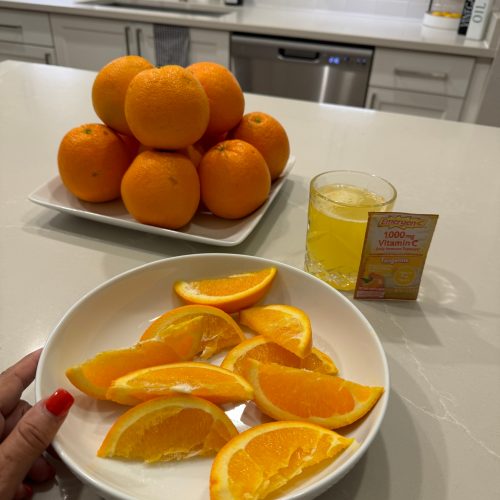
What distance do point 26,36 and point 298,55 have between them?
1.55 metres

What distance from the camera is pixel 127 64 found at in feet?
2.45

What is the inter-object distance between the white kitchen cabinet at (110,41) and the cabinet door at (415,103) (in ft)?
2.53

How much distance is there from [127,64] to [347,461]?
0.65m

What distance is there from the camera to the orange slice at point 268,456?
15.3 inches

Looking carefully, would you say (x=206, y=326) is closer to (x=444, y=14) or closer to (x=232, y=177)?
(x=232, y=177)

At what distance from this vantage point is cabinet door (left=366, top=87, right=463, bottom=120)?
222cm

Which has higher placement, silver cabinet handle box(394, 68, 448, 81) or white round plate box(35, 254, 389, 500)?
white round plate box(35, 254, 389, 500)

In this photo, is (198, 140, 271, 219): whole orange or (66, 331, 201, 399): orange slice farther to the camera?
(198, 140, 271, 219): whole orange

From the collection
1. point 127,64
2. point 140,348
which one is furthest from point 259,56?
point 140,348

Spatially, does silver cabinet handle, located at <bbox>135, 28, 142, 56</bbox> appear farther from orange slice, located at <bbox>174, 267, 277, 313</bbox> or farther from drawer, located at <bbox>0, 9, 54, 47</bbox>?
orange slice, located at <bbox>174, 267, 277, 313</bbox>

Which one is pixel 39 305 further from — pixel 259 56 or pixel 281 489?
pixel 259 56

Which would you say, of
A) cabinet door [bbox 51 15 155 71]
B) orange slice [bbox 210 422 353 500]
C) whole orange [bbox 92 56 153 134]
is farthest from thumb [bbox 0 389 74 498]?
cabinet door [bbox 51 15 155 71]

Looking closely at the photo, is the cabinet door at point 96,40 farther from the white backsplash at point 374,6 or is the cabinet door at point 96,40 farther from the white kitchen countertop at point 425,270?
the white kitchen countertop at point 425,270

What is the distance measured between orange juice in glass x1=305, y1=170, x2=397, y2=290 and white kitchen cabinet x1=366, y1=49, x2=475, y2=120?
1.70m
